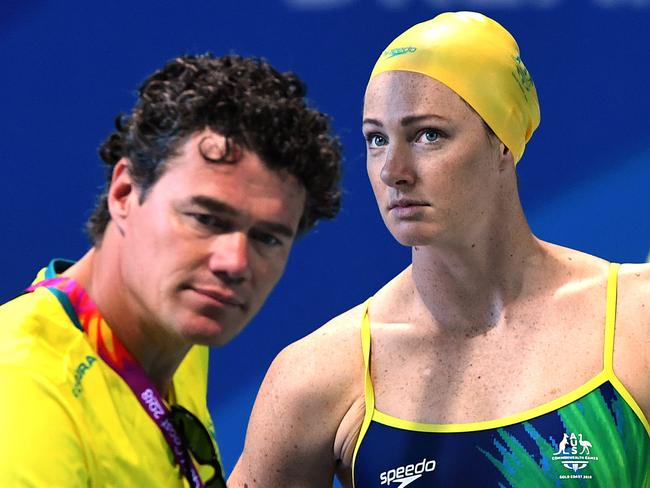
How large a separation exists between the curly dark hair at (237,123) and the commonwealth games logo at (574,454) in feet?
2.76

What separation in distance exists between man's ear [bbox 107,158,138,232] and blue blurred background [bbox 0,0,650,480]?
1.43m

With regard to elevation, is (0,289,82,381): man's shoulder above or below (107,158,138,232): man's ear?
below

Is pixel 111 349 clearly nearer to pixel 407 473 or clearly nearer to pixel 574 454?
pixel 407 473

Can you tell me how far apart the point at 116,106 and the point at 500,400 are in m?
1.39

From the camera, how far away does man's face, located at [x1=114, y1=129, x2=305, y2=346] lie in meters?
1.90

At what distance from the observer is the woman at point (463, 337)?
2.65 meters

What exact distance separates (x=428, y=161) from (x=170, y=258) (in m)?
0.82

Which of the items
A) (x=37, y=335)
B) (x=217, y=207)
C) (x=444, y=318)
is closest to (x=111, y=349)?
(x=37, y=335)

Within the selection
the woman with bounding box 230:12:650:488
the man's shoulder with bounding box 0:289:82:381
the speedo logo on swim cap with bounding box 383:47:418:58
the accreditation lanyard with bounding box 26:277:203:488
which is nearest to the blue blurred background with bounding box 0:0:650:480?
the woman with bounding box 230:12:650:488

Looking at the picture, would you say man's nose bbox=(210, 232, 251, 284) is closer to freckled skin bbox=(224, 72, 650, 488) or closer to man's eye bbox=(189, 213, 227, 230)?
man's eye bbox=(189, 213, 227, 230)

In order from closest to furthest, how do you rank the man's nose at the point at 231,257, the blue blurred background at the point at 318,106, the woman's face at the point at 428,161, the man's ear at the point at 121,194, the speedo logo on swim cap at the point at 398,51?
1. the man's nose at the point at 231,257
2. the man's ear at the point at 121,194
3. the woman's face at the point at 428,161
4. the speedo logo on swim cap at the point at 398,51
5. the blue blurred background at the point at 318,106

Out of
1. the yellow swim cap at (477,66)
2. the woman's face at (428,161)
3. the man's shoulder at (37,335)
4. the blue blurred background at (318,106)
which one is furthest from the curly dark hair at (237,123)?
the blue blurred background at (318,106)

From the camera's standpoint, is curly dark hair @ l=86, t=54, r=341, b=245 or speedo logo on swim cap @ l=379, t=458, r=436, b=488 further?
speedo logo on swim cap @ l=379, t=458, r=436, b=488

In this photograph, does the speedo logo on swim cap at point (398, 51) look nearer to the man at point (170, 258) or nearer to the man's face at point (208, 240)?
the man at point (170, 258)
